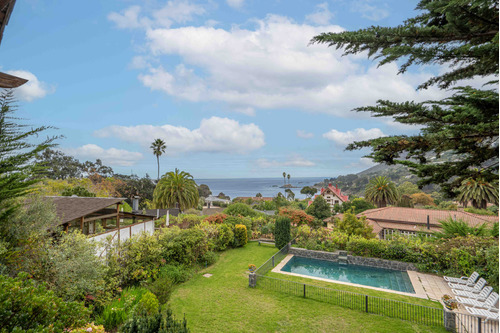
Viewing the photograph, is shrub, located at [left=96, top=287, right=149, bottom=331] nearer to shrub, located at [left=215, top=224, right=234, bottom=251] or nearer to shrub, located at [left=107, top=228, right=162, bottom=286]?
shrub, located at [left=107, top=228, right=162, bottom=286]

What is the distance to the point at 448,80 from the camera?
4.84 m

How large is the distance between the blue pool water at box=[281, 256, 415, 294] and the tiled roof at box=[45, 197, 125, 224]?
462 inches

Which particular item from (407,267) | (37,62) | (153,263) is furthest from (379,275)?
(37,62)

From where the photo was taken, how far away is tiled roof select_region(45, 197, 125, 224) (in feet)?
35.2

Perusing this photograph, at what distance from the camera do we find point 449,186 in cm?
494

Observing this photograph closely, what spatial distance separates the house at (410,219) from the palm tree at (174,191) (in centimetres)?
1954

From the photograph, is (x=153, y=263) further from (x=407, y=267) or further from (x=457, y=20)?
(x=407, y=267)

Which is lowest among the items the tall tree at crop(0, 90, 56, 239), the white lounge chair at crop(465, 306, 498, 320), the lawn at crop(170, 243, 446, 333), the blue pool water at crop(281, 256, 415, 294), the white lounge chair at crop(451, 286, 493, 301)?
the blue pool water at crop(281, 256, 415, 294)

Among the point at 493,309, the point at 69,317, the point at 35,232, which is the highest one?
the point at 35,232

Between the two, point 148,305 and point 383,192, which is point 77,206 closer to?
point 148,305

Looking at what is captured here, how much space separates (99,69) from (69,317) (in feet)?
60.1

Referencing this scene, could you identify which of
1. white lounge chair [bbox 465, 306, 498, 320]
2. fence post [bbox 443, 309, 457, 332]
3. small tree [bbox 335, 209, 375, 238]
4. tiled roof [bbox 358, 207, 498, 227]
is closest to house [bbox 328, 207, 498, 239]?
tiled roof [bbox 358, 207, 498, 227]

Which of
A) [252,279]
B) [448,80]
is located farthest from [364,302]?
[448,80]

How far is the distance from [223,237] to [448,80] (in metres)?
18.7
